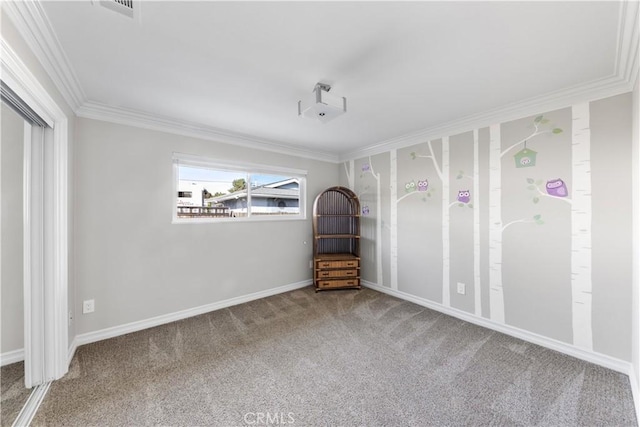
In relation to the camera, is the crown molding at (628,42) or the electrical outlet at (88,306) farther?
the electrical outlet at (88,306)

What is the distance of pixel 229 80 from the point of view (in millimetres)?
1991

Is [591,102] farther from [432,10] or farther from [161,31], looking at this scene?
[161,31]

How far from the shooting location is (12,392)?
1693mm

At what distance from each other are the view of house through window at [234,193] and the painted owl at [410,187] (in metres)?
1.62

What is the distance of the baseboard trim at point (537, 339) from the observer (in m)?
2.00

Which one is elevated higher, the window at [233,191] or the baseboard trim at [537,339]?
the window at [233,191]

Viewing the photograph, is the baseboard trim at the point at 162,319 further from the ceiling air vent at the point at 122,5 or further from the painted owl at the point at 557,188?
the painted owl at the point at 557,188

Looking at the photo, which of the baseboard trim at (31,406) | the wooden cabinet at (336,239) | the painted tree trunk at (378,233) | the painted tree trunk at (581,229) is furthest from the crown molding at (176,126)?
the painted tree trunk at (581,229)

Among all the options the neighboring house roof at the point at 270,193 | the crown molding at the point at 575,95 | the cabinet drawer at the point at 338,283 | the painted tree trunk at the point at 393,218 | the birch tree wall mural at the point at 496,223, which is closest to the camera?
the crown molding at the point at 575,95

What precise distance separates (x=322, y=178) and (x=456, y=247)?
2.30 meters

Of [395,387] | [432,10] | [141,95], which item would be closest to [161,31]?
[141,95]

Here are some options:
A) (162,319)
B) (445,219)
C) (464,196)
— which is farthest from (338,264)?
(162,319)

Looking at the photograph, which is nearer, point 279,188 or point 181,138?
point 181,138

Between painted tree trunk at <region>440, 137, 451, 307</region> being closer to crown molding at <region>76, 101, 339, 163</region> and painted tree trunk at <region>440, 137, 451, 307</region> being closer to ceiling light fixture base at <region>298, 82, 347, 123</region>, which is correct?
ceiling light fixture base at <region>298, 82, 347, 123</region>
